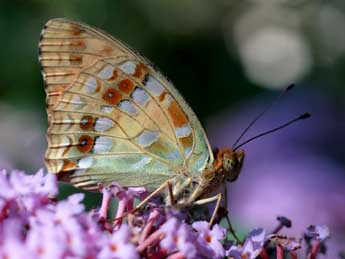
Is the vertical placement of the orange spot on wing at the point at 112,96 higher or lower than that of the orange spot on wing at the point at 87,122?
higher

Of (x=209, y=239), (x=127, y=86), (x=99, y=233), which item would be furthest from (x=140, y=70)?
(x=99, y=233)

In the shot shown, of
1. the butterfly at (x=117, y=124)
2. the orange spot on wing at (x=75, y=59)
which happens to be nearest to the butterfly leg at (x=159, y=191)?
the butterfly at (x=117, y=124)

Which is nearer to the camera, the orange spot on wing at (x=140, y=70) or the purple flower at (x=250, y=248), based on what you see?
the purple flower at (x=250, y=248)

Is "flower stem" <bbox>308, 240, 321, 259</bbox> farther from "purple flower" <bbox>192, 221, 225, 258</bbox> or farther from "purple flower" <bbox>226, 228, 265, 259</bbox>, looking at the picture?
"purple flower" <bbox>192, 221, 225, 258</bbox>

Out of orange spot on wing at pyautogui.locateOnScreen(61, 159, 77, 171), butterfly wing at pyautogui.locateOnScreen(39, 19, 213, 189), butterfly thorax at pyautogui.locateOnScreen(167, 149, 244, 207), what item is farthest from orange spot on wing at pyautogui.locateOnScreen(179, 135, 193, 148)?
orange spot on wing at pyautogui.locateOnScreen(61, 159, 77, 171)

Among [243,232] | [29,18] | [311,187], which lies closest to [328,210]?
[311,187]

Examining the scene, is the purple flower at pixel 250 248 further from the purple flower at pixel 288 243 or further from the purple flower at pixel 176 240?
the purple flower at pixel 176 240

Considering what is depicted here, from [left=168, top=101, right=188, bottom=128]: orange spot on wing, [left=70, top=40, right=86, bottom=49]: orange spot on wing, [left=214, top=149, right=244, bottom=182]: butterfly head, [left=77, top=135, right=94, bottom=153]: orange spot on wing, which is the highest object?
[left=70, top=40, right=86, bottom=49]: orange spot on wing

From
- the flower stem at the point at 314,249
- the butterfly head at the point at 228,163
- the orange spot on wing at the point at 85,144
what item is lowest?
the flower stem at the point at 314,249
